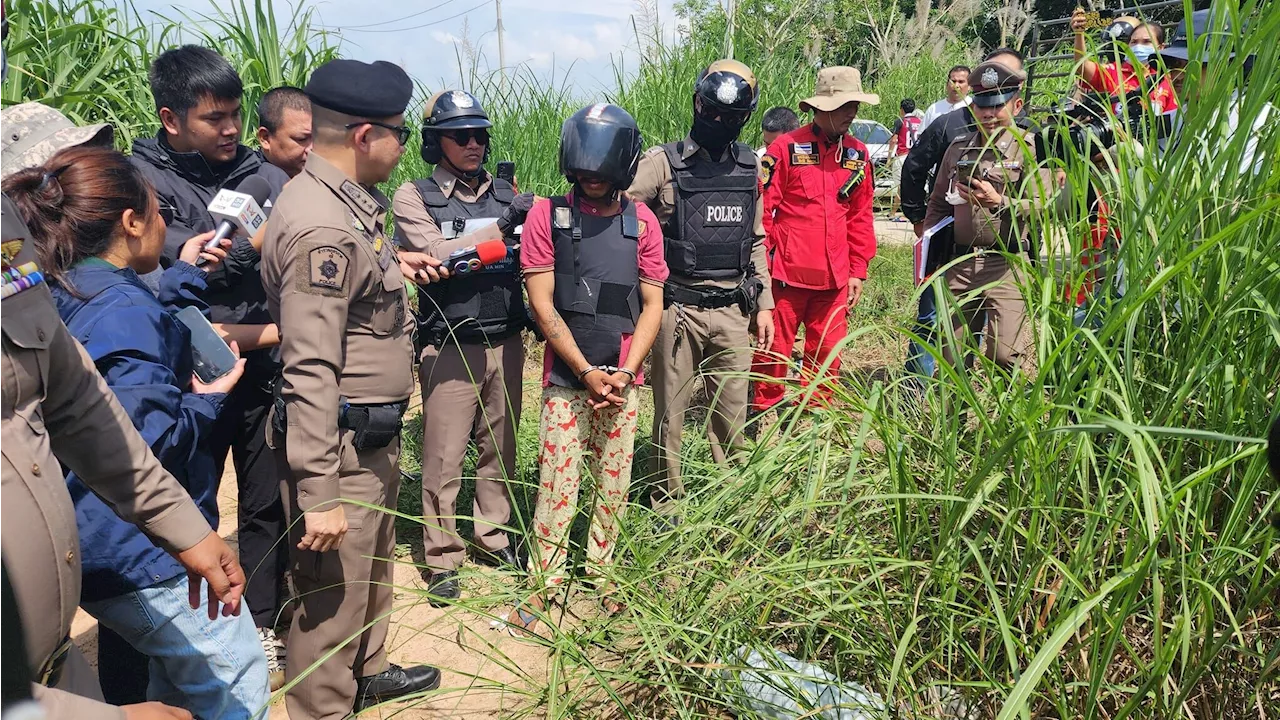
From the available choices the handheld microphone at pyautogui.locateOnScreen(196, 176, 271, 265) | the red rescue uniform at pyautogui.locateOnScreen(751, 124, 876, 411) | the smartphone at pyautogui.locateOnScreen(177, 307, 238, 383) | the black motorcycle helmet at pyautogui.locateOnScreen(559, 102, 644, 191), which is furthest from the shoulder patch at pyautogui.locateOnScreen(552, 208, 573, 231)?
the red rescue uniform at pyautogui.locateOnScreen(751, 124, 876, 411)

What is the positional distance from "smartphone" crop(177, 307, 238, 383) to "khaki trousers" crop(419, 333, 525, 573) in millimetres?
1201

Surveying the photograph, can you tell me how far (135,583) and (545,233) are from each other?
170cm

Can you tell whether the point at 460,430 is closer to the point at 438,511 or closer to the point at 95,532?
the point at 438,511

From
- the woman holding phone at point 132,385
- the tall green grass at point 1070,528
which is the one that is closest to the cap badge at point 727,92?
the tall green grass at point 1070,528

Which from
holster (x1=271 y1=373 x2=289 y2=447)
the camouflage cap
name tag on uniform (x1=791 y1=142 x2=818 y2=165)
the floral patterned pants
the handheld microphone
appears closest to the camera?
the camouflage cap

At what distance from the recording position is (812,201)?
174 inches

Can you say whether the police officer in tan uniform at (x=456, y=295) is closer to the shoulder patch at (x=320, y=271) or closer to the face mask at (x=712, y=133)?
the face mask at (x=712, y=133)

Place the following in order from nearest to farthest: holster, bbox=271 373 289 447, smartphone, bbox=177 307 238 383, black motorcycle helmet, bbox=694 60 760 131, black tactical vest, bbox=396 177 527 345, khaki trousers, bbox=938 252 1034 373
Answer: khaki trousers, bbox=938 252 1034 373, smartphone, bbox=177 307 238 383, holster, bbox=271 373 289 447, black tactical vest, bbox=396 177 527 345, black motorcycle helmet, bbox=694 60 760 131

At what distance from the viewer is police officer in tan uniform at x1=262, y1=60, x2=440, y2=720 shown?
2297 mm

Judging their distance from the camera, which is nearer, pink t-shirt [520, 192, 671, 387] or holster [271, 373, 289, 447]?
holster [271, 373, 289, 447]

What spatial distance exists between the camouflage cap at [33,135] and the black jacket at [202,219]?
27.5 inches

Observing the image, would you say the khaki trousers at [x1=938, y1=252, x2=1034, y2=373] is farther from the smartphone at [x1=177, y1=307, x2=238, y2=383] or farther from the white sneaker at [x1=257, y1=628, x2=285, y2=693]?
the white sneaker at [x1=257, y1=628, x2=285, y2=693]

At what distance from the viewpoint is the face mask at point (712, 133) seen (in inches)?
147

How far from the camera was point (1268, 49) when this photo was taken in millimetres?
1489
